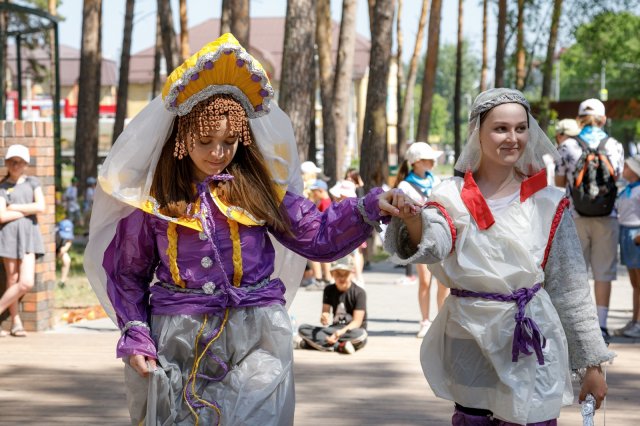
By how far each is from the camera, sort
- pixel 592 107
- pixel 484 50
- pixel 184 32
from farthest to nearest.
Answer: pixel 484 50 < pixel 184 32 < pixel 592 107

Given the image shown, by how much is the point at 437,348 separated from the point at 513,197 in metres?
0.64

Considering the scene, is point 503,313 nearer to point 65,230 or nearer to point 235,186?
point 235,186

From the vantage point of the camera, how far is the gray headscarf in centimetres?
427

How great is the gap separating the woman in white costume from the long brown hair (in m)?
0.60

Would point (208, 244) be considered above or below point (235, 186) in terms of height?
below

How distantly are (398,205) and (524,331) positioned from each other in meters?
0.64

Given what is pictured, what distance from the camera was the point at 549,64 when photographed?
91.4ft

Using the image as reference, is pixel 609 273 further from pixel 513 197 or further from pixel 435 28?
pixel 435 28

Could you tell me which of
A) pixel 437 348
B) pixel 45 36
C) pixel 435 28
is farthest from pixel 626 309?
pixel 435 28

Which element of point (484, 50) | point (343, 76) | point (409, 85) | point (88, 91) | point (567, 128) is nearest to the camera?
point (567, 128)

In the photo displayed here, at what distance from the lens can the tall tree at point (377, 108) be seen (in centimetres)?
1941

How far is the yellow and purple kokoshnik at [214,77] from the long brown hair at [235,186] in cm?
16

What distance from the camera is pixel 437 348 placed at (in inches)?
173

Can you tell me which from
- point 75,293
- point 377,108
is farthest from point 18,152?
point 377,108
